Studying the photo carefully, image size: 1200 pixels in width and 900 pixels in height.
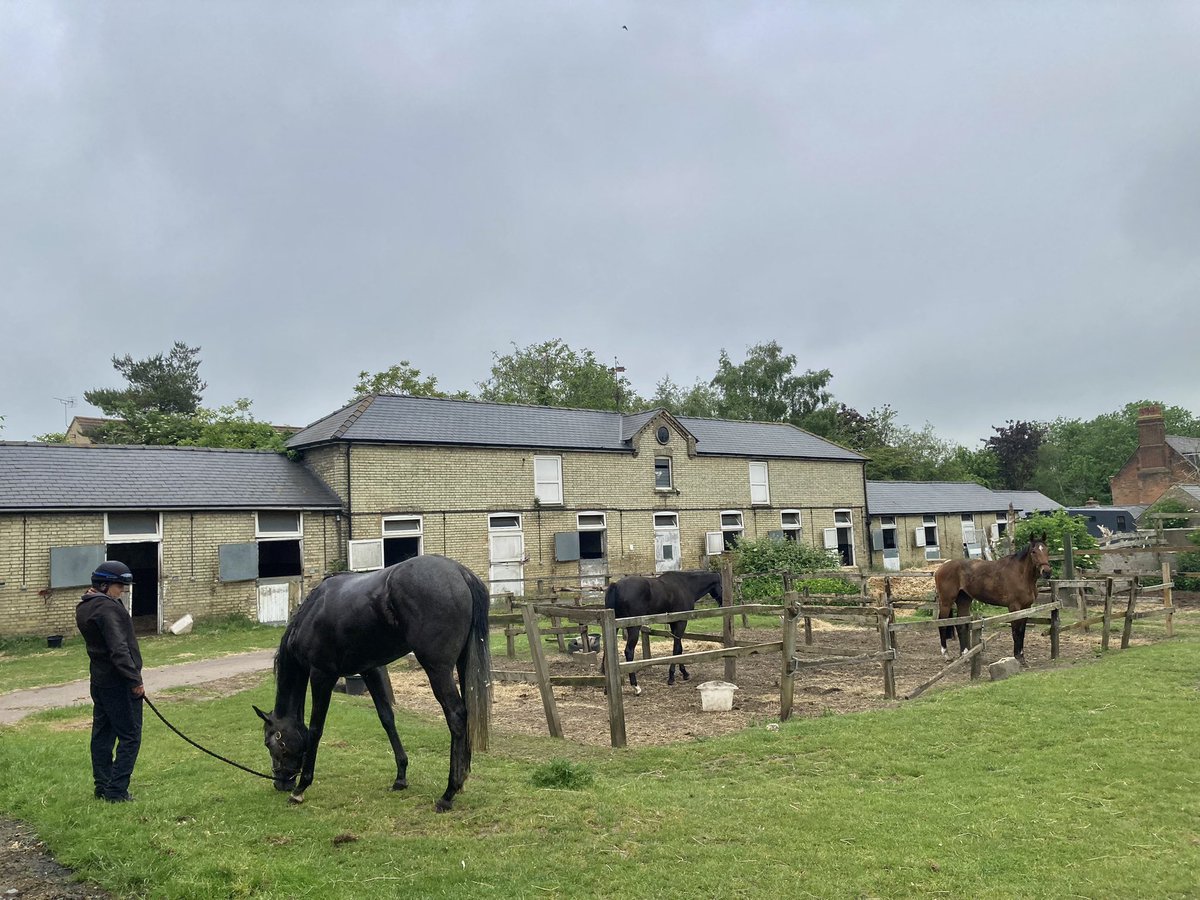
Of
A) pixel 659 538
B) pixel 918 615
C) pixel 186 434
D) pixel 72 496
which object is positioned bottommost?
pixel 918 615

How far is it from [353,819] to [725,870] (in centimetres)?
288

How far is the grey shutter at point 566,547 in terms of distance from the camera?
2688cm

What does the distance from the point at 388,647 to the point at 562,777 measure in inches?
73.5

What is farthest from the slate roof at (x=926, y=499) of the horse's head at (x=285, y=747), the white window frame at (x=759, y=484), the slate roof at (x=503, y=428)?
the horse's head at (x=285, y=747)

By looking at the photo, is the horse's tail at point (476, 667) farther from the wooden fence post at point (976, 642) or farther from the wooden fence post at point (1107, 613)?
the wooden fence post at point (1107, 613)

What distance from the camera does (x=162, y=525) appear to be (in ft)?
65.8

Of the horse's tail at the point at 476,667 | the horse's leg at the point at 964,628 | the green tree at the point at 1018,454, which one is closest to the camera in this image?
the horse's tail at the point at 476,667

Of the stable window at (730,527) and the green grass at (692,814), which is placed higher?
the stable window at (730,527)

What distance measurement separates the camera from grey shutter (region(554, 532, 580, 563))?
26875 millimetres

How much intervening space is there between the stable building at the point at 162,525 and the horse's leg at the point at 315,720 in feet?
51.1

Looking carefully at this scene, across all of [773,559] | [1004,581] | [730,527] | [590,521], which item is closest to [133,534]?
[590,521]

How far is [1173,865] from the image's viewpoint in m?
4.69

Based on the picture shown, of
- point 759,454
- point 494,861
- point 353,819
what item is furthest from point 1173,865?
point 759,454

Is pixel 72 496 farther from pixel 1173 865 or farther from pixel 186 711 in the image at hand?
pixel 1173 865
